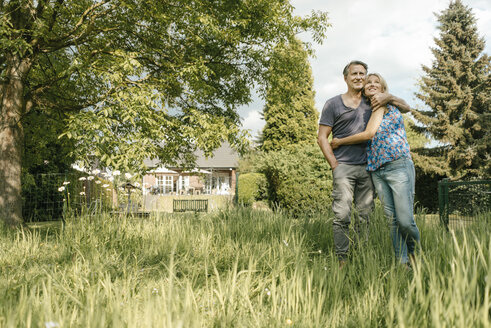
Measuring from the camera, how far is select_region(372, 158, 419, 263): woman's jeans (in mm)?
2898

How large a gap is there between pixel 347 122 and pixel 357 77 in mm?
420

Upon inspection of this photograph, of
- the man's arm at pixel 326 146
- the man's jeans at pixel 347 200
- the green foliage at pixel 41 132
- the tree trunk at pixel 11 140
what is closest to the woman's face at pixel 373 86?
the man's arm at pixel 326 146

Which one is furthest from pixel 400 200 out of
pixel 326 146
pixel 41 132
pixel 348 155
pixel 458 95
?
pixel 458 95

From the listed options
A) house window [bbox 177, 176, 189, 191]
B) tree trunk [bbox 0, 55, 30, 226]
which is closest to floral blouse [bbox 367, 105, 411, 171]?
tree trunk [bbox 0, 55, 30, 226]

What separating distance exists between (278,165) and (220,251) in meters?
5.89

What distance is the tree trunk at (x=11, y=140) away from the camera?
22.6 ft

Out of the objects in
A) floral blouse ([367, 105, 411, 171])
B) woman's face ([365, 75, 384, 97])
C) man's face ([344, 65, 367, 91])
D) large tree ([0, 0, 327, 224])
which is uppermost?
large tree ([0, 0, 327, 224])

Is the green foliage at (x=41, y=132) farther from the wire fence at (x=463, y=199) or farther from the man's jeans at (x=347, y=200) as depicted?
the wire fence at (x=463, y=199)

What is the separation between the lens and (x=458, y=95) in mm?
18469

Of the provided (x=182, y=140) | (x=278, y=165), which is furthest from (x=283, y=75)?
(x=182, y=140)

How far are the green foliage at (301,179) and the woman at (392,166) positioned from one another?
5.32m

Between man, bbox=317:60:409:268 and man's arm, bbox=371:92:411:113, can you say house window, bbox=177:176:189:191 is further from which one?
man's arm, bbox=371:92:411:113

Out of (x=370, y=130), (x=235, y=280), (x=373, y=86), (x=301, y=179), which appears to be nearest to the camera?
(x=235, y=280)

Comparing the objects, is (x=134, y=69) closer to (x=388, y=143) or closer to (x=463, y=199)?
(x=388, y=143)
